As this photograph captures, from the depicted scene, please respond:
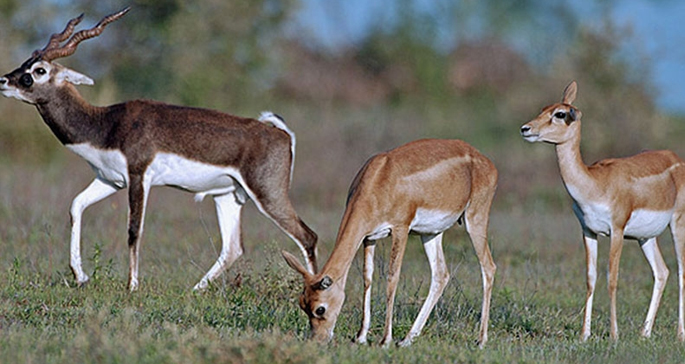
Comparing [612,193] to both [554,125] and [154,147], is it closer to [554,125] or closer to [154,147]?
[554,125]

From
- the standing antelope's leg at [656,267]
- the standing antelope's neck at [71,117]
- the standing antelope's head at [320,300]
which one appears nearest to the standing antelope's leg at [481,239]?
the standing antelope's head at [320,300]

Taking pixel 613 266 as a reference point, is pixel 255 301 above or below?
below

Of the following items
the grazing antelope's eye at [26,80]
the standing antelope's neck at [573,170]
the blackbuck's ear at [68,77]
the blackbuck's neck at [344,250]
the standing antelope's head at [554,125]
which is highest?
the blackbuck's ear at [68,77]

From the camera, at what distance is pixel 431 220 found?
294 inches

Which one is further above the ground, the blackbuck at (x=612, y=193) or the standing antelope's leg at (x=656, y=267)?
the blackbuck at (x=612, y=193)

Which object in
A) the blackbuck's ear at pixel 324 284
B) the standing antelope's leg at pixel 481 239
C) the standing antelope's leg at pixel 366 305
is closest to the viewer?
the blackbuck's ear at pixel 324 284

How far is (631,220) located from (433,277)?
188 cm

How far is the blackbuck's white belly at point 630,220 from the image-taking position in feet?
27.1

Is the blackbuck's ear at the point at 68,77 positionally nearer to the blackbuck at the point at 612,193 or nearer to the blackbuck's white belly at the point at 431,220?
the blackbuck's white belly at the point at 431,220

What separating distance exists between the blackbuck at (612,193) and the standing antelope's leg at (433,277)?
3.76 feet

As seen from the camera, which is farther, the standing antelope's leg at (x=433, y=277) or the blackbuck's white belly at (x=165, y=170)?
the blackbuck's white belly at (x=165, y=170)

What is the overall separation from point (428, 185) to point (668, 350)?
2228 millimetres

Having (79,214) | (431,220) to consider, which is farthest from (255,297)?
(431,220)

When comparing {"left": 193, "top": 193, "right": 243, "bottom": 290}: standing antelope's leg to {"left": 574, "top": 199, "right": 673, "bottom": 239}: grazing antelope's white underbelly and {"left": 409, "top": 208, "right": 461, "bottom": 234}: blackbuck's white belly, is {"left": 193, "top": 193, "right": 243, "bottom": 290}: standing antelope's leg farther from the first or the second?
{"left": 574, "top": 199, "right": 673, "bottom": 239}: grazing antelope's white underbelly
